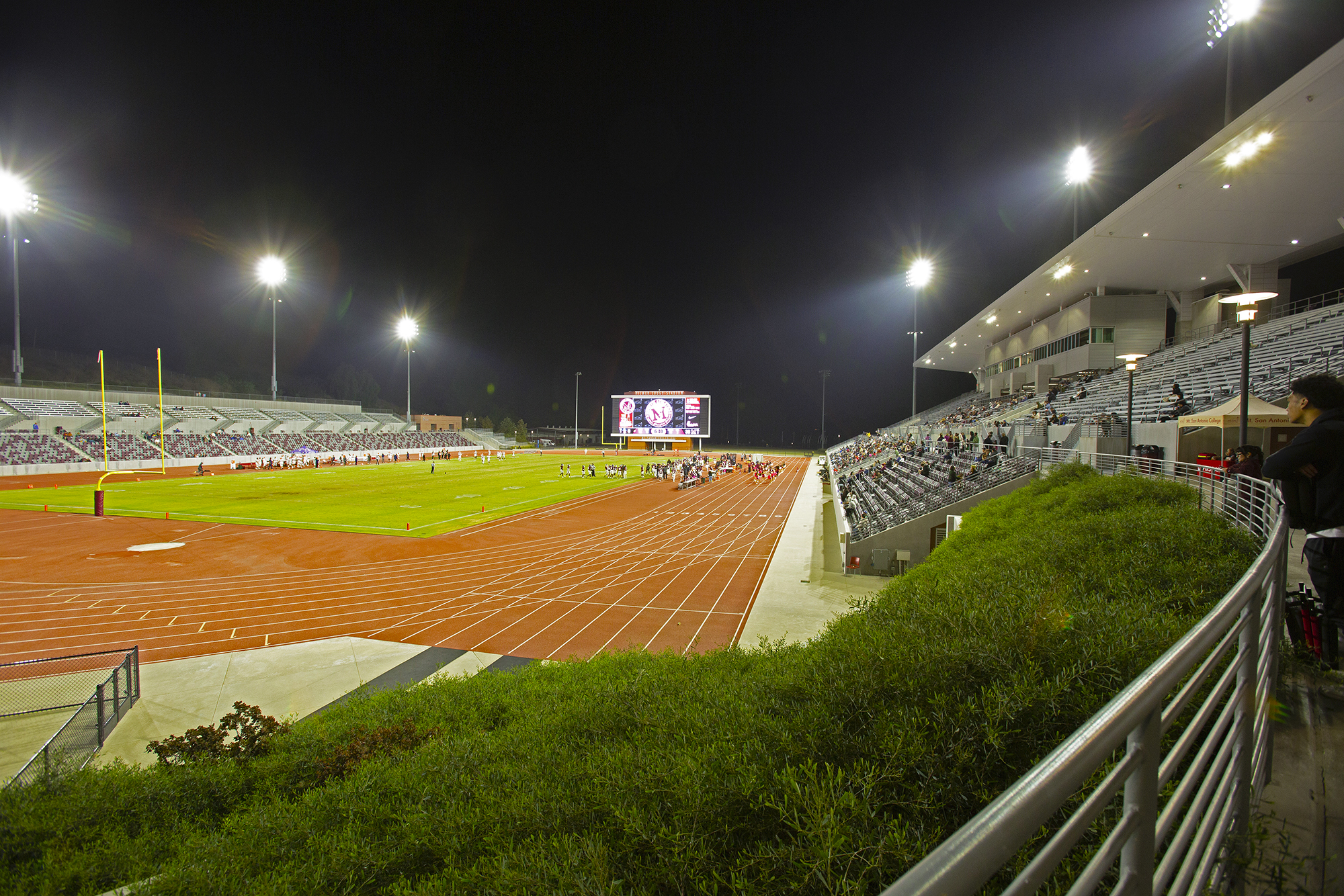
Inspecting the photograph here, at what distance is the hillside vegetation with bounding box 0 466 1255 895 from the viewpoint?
2.62 meters

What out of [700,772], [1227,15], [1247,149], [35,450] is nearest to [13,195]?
[35,450]

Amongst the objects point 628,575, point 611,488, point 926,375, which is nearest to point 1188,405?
point 628,575

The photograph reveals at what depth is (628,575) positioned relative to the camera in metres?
16.8

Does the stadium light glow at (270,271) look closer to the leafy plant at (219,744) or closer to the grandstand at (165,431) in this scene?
the grandstand at (165,431)

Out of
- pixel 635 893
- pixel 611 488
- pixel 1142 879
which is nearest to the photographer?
pixel 1142 879

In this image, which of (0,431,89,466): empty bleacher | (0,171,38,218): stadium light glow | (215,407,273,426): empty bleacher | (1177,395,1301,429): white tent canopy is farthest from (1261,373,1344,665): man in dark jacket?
(215,407,273,426): empty bleacher

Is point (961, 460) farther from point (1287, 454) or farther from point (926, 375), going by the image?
point (926, 375)

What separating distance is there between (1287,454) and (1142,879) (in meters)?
4.63

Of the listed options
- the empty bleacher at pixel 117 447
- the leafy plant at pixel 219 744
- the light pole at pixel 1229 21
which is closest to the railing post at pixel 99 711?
the leafy plant at pixel 219 744

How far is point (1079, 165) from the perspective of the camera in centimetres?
3241

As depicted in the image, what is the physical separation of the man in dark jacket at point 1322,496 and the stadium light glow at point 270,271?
225 feet

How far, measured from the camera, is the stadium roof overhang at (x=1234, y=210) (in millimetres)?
14484

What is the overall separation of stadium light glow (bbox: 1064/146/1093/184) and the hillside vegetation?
113 ft

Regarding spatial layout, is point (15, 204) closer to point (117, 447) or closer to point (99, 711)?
point (117, 447)
